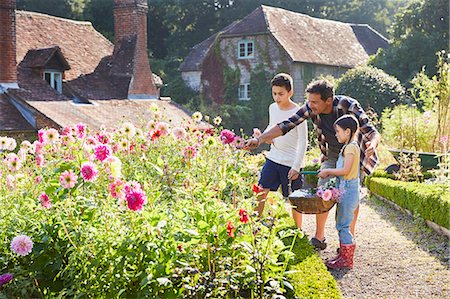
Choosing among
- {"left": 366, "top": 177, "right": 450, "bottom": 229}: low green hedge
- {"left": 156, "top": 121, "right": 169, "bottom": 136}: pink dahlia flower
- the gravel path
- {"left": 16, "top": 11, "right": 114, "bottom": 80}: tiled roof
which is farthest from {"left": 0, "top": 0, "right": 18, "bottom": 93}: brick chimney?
{"left": 156, "top": 121, "right": 169, "bottom": 136}: pink dahlia flower

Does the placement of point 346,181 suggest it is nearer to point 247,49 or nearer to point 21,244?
point 21,244

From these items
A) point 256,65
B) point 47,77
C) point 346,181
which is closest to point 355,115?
point 346,181

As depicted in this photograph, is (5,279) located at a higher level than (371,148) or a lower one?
lower

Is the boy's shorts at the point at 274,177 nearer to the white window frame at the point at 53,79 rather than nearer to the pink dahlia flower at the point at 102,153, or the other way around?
the pink dahlia flower at the point at 102,153

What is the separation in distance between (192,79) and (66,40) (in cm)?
1048

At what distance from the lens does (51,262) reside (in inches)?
162

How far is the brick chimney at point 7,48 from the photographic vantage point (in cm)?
2011

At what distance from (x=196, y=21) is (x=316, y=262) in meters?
40.9

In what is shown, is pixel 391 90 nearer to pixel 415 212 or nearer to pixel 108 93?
pixel 108 93

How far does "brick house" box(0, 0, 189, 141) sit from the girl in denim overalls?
46.8 ft

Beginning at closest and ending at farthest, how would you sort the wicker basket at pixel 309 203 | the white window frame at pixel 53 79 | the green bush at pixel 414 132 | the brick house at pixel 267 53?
the wicker basket at pixel 309 203, the green bush at pixel 414 132, the white window frame at pixel 53 79, the brick house at pixel 267 53

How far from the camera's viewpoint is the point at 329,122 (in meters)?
6.14

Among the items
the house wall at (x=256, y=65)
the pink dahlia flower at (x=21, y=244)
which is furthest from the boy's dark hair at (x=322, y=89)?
the house wall at (x=256, y=65)

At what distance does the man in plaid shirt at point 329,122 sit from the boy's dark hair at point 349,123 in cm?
30
